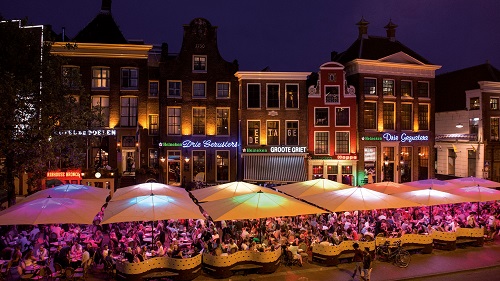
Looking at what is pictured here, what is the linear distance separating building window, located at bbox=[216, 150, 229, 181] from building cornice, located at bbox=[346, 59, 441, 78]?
46.9 feet

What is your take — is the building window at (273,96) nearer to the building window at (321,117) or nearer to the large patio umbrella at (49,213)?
the building window at (321,117)

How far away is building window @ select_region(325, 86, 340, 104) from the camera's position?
40531 millimetres

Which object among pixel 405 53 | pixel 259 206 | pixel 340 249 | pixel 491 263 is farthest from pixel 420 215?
pixel 405 53

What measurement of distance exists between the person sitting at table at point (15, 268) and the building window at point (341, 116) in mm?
29618

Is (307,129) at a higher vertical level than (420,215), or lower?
higher

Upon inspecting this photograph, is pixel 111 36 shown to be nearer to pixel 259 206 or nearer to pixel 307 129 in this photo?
pixel 307 129

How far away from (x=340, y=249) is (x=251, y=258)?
3982 millimetres

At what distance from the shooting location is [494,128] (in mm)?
46406

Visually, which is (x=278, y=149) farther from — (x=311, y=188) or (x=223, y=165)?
(x=311, y=188)

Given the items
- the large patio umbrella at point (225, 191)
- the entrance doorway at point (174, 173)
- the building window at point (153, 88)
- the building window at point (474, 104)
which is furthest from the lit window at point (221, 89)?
the building window at point (474, 104)

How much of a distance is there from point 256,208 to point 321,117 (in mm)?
23793

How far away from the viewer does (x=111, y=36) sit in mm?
39281

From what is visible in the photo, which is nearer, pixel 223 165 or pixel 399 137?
pixel 223 165

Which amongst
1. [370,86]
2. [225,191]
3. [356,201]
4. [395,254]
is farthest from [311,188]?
[370,86]
